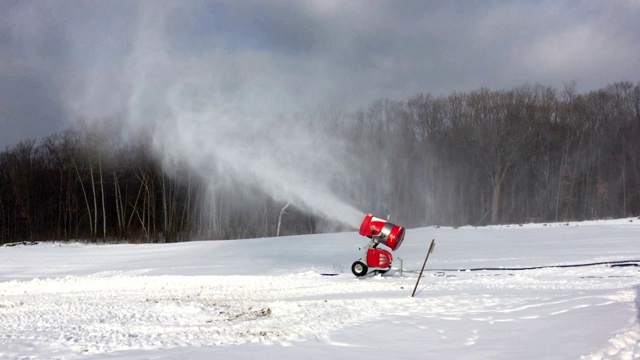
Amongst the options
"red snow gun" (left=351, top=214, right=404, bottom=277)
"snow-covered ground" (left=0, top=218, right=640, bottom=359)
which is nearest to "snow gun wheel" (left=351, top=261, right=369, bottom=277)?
→ "red snow gun" (left=351, top=214, right=404, bottom=277)

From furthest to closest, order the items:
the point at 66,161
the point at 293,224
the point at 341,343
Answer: the point at 66,161
the point at 293,224
the point at 341,343

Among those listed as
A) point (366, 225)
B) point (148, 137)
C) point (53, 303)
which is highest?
point (148, 137)

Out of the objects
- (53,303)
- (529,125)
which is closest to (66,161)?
(529,125)

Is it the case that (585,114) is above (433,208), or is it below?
above

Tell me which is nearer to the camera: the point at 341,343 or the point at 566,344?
the point at 566,344

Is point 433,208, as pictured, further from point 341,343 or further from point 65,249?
point 341,343

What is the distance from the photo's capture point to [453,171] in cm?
6031

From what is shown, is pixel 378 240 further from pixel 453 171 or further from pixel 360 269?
pixel 453 171

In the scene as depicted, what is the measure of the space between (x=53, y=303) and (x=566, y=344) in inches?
437

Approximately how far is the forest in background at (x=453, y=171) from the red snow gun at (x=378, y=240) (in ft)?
116

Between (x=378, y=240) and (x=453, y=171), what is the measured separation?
45.7m

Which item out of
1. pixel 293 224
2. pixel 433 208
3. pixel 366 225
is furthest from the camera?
pixel 433 208

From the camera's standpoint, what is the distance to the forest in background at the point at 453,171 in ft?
180

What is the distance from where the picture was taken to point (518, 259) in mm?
21250
